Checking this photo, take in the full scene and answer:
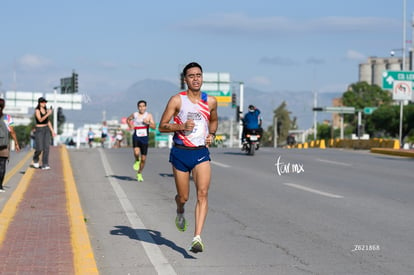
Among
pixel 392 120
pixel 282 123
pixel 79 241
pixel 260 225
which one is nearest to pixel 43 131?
pixel 260 225

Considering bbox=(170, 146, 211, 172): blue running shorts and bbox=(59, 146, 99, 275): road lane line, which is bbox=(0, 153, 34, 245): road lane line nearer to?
bbox=(59, 146, 99, 275): road lane line

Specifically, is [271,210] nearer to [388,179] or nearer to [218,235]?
[218,235]

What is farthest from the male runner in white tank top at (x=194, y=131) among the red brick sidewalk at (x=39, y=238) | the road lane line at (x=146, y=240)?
the red brick sidewalk at (x=39, y=238)

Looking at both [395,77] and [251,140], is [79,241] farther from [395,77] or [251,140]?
[395,77]

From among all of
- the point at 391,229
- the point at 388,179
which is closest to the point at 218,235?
the point at 391,229

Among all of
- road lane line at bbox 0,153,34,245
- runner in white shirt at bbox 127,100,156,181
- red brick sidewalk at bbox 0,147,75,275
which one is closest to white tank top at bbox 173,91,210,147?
red brick sidewalk at bbox 0,147,75,275

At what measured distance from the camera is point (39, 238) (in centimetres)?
865

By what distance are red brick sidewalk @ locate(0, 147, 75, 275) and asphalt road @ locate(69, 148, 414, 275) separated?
0.39 meters

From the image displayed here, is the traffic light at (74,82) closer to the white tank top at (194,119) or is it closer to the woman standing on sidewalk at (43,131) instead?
the woman standing on sidewalk at (43,131)

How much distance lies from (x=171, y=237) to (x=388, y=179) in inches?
430

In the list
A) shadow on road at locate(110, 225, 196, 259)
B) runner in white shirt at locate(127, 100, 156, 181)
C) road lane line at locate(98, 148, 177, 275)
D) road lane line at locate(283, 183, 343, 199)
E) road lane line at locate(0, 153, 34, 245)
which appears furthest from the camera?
runner in white shirt at locate(127, 100, 156, 181)

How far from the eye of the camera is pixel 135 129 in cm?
1716

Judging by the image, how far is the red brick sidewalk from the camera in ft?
23.3

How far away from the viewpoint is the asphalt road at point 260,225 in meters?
7.58
